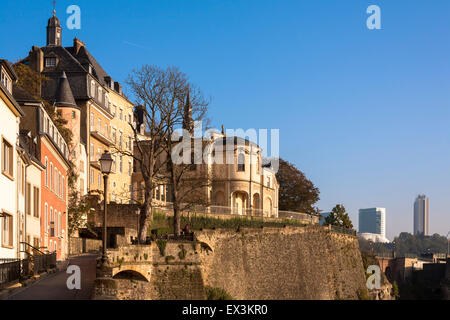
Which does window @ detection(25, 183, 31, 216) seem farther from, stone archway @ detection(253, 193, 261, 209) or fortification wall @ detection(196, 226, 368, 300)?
stone archway @ detection(253, 193, 261, 209)

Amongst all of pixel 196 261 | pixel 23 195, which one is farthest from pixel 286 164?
pixel 23 195

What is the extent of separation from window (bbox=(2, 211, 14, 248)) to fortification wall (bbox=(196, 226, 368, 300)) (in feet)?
55.3

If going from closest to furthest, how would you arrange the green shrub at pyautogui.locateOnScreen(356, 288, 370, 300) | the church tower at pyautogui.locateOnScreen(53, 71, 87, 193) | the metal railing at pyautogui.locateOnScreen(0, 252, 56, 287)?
1. the metal railing at pyautogui.locateOnScreen(0, 252, 56, 287)
2. the church tower at pyautogui.locateOnScreen(53, 71, 87, 193)
3. the green shrub at pyautogui.locateOnScreen(356, 288, 370, 300)

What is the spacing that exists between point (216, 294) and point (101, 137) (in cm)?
2782

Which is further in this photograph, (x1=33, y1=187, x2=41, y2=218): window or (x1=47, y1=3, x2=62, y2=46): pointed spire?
(x1=47, y1=3, x2=62, y2=46): pointed spire

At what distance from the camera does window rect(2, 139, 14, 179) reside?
1032 inches

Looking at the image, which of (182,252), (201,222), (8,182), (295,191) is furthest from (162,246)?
(295,191)

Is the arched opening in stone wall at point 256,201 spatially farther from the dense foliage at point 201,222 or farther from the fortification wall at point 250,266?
the fortification wall at point 250,266

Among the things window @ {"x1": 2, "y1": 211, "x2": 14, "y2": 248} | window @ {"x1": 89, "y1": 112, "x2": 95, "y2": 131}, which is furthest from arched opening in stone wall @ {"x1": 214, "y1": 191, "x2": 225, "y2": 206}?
window @ {"x1": 2, "y1": 211, "x2": 14, "y2": 248}

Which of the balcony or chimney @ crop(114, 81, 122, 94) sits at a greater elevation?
chimney @ crop(114, 81, 122, 94)

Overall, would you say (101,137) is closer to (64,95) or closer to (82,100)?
(82,100)

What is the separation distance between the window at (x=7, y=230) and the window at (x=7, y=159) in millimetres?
1607

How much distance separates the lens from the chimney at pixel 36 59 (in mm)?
62938

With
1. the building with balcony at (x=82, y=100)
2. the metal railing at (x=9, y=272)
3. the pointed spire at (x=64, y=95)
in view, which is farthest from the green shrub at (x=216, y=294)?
the pointed spire at (x=64, y=95)
